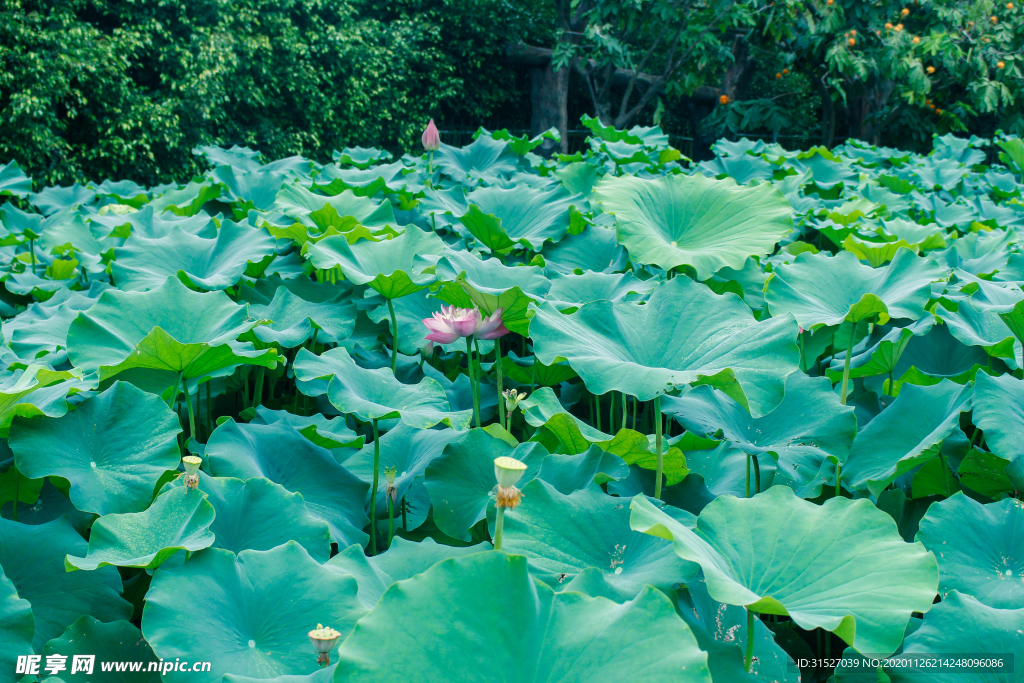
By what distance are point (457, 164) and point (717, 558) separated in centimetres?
212

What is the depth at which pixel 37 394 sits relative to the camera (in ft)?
2.85

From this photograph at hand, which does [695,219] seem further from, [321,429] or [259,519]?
[259,519]

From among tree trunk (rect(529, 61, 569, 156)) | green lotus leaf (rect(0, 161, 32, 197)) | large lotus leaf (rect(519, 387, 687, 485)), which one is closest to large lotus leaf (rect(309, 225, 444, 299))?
large lotus leaf (rect(519, 387, 687, 485))

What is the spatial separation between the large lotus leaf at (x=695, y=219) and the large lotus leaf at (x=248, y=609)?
799 mm

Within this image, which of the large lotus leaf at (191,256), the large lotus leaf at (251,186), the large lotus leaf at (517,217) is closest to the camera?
the large lotus leaf at (191,256)

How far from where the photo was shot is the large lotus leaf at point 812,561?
1.88ft

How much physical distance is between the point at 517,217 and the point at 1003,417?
1069mm

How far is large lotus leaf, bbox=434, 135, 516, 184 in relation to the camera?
2.53m

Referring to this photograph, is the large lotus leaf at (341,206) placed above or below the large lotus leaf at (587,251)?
above

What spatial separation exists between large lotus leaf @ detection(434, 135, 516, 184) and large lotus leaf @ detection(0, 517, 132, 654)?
6.26 ft

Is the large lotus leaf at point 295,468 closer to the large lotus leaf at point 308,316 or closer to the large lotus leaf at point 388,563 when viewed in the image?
the large lotus leaf at point 388,563

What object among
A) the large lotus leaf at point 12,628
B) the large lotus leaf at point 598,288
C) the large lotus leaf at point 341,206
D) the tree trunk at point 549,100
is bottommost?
the tree trunk at point 549,100

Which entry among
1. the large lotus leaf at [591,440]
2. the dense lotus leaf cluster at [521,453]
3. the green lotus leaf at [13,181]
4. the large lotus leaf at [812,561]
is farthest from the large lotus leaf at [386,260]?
the green lotus leaf at [13,181]

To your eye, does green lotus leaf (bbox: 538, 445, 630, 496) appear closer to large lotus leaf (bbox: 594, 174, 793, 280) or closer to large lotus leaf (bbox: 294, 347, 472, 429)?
large lotus leaf (bbox: 294, 347, 472, 429)
